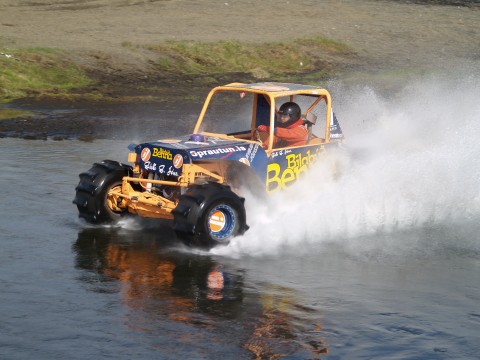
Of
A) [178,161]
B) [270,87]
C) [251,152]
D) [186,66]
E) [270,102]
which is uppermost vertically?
[186,66]

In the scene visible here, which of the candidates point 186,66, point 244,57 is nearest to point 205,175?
point 186,66

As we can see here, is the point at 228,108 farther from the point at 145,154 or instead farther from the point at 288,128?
the point at 145,154

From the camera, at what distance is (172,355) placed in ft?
26.4

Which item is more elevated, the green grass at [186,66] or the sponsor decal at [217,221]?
the green grass at [186,66]

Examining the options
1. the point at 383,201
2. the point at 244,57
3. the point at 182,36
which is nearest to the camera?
the point at 383,201

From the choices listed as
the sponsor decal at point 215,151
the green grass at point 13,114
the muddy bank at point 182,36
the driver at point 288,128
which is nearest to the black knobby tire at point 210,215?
the sponsor decal at point 215,151

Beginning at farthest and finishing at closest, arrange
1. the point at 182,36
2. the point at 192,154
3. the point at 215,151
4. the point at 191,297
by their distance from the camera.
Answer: the point at 182,36, the point at 215,151, the point at 192,154, the point at 191,297

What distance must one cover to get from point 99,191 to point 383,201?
3787mm

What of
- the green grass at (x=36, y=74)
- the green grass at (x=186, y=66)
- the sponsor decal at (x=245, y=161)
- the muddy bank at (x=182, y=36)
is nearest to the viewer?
the sponsor decal at (x=245, y=161)

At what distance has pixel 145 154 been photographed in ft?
39.4

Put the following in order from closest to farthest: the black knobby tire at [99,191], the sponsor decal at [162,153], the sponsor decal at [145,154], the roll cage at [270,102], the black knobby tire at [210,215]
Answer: the black knobby tire at [210,215] < the sponsor decal at [162,153] < the sponsor decal at [145,154] < the black knobby tire at [99,191] < the roll cage at [270,102]

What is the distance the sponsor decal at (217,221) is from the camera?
36.9ft

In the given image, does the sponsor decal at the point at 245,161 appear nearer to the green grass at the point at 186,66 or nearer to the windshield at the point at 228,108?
the windshield at the point at 228,108

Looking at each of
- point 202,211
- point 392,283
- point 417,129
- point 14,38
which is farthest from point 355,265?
point 14,38
